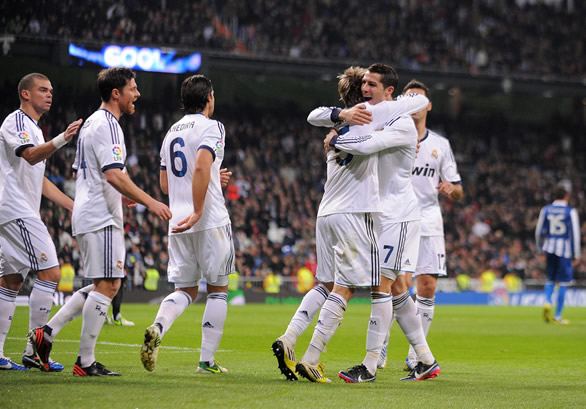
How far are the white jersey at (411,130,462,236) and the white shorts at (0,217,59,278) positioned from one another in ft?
11.4

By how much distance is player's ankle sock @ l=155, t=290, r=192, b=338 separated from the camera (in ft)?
19.9

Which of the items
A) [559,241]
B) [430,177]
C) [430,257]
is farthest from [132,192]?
[559,241]

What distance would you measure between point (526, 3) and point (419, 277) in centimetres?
2905

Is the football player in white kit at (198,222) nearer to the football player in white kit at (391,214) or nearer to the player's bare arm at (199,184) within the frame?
the player's bare arm at (199,184)

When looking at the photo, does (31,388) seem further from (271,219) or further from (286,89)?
(286,89)

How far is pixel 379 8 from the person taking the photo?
1229 inches

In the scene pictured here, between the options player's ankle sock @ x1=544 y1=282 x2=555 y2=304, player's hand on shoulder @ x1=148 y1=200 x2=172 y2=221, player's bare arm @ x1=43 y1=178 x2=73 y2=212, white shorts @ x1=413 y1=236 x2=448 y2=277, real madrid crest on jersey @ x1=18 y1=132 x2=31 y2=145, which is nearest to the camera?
player's hand on shoulder @ x1=148 y1=200 x2=172 y2=221

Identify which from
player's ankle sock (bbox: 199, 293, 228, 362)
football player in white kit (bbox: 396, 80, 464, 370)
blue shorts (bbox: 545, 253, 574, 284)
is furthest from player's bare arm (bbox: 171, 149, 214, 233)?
blue shorts (bbox: 545, 253, 574, 284)

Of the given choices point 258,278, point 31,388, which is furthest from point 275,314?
point 31,388

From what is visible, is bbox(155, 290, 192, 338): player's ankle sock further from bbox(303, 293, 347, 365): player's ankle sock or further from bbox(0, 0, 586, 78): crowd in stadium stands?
bbox(0, 0, 586, 78): crowd in stadium stands

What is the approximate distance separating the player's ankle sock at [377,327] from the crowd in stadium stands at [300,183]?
33.1ft

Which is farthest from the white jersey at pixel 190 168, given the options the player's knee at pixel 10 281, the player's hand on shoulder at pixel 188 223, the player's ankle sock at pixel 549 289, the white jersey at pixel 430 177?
the player's ankle sock at pixel 549 289

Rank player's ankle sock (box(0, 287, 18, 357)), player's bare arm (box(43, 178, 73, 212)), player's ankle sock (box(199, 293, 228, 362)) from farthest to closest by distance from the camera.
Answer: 1. player's bare arm (box(43, 178, 73, 212))
2. player's ankle sock (box(0, 287, 18, 357))
3. player's ankle sock (box(199, 293, 228, 362))

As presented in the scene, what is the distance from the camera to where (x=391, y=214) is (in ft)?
21.7
